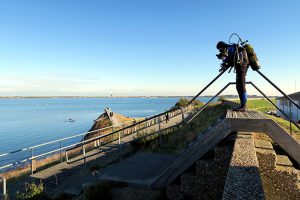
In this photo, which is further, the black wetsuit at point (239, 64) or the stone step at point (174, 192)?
the black wetsuit at point (239, 64)

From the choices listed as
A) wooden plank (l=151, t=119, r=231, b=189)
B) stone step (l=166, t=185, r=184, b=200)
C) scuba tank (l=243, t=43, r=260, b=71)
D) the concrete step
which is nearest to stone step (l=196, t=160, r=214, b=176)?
wooden plank (l=151, t=119, r=231, b=189)

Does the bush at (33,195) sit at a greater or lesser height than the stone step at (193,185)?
lesser

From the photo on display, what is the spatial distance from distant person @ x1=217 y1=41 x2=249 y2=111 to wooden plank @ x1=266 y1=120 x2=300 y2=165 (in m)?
1.53

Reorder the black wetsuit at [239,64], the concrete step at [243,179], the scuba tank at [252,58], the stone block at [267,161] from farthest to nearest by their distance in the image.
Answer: the scuba tank at [252,58], the black wetsuit at [239,64], the stone block at [267,161], the concrete step at [243,179]

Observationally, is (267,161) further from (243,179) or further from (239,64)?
(239,64)

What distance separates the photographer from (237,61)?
664cm

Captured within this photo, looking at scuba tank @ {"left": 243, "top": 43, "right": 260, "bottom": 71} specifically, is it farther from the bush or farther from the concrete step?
the bush

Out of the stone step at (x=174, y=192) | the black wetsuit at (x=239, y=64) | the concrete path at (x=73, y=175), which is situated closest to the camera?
the stone step at (x=174, y=192)

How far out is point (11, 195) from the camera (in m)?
8.73

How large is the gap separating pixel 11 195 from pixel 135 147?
505 cm

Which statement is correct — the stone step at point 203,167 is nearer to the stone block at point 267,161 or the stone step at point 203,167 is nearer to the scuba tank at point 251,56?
the stone block at point 267,161

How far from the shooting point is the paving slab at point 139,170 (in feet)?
22.2

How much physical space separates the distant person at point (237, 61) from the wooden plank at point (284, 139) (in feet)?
5.01

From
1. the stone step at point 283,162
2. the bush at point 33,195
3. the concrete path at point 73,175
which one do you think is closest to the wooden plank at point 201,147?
Result: the stone step at point 283,162
